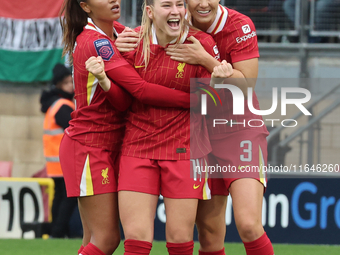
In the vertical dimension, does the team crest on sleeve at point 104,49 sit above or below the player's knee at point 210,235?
above

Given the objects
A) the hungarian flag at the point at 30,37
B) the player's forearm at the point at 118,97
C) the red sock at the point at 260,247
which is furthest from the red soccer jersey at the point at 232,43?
the hungarian flag at the point at 30,37

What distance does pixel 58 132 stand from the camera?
6.31 meters

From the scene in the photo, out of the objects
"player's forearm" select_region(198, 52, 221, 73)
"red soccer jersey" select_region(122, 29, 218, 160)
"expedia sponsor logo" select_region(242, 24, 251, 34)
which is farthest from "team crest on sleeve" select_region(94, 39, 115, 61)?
"expedia sponsor logo" select_region(242, 24, 251, 34)

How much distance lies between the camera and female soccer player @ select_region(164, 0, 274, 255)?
3.47 m

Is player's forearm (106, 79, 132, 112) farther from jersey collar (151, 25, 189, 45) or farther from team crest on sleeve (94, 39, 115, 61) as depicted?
jersey collar (151, 25, 189, 45)

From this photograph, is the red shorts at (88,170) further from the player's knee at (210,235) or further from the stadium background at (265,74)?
the stadium background at (265,74)

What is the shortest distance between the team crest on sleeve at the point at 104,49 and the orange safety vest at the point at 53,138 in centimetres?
303

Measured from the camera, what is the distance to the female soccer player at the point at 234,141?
347 centimetres

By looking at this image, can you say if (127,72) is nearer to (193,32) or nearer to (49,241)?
(193,32)

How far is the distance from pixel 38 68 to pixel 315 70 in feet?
12.0

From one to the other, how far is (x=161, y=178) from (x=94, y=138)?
0.46 meters

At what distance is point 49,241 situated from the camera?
622cm

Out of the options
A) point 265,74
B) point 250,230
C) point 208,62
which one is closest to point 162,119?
point 208,62

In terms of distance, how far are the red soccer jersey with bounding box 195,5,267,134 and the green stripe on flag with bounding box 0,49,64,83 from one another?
4.52 m
